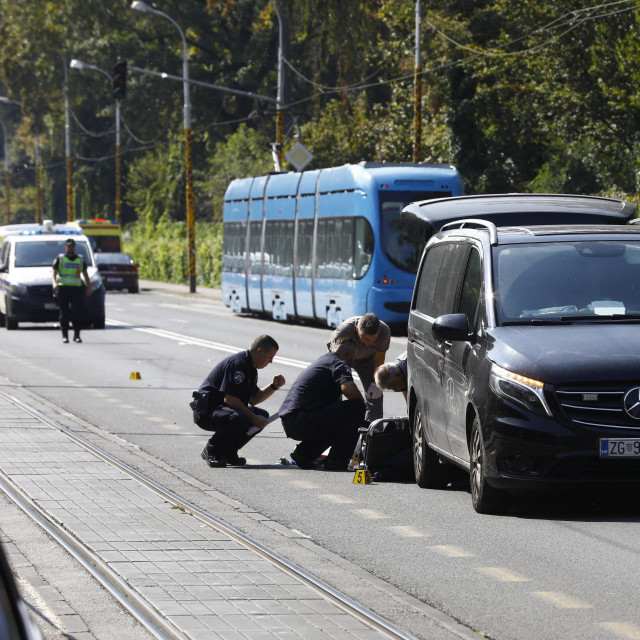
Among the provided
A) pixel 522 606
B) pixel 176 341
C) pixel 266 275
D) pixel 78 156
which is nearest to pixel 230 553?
pixel 522 606

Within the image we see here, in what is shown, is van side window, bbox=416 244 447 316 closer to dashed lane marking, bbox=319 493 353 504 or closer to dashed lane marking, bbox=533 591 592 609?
dashed lane marking, bbox=319 493 353 504

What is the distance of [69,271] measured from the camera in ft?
89.8

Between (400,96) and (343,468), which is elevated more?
(400,96)

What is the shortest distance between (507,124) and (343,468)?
112ft

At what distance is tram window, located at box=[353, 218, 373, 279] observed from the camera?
29.5 meters

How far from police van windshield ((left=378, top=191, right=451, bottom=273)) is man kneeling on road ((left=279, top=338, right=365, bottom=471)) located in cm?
1775

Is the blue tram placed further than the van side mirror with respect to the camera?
Yes

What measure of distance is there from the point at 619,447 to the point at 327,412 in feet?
10.9

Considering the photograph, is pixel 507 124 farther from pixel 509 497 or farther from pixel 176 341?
pixel 509 497

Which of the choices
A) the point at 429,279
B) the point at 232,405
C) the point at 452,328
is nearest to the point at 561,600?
the point at 452,328

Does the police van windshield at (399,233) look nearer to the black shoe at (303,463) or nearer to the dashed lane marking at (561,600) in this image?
the black shoe at (303,463)

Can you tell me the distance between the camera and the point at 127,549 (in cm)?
781

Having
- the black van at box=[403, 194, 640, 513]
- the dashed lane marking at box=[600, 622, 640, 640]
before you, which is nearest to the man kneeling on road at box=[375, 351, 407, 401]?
the black van at box=[403, 194, 640, 513]

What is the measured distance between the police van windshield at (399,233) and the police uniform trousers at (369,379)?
16.7 metres
